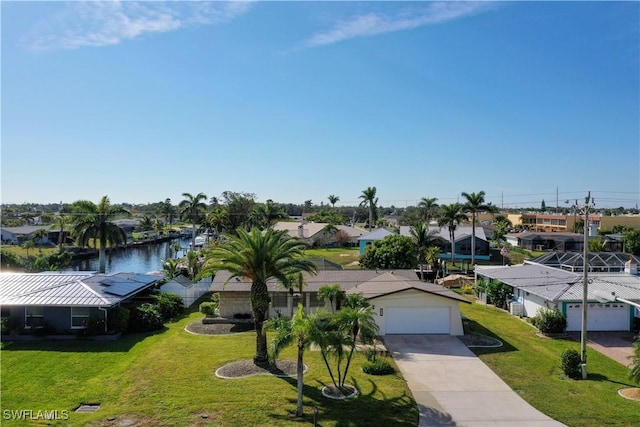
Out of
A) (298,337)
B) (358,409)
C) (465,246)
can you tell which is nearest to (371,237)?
(465,246)

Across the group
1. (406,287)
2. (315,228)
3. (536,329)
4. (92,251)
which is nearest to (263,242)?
(406,287)

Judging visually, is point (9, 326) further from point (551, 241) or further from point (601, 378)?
point (551, 241)

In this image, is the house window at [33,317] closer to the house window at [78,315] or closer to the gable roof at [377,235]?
the house window at [78,315]

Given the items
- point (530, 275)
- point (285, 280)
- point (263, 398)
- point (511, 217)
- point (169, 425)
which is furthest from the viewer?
point (511, 217)

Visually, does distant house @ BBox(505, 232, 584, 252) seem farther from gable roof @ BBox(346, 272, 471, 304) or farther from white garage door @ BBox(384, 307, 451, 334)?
white garage door @ BBox(384, 307, 451, 334)

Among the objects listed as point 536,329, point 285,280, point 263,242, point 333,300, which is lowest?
point 536,329

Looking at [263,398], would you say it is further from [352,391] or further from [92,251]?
[92,251]

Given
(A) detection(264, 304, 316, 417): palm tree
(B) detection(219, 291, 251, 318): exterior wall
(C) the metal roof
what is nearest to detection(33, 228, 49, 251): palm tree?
(B) detection(219, 291, 251, 318): exterior wall
